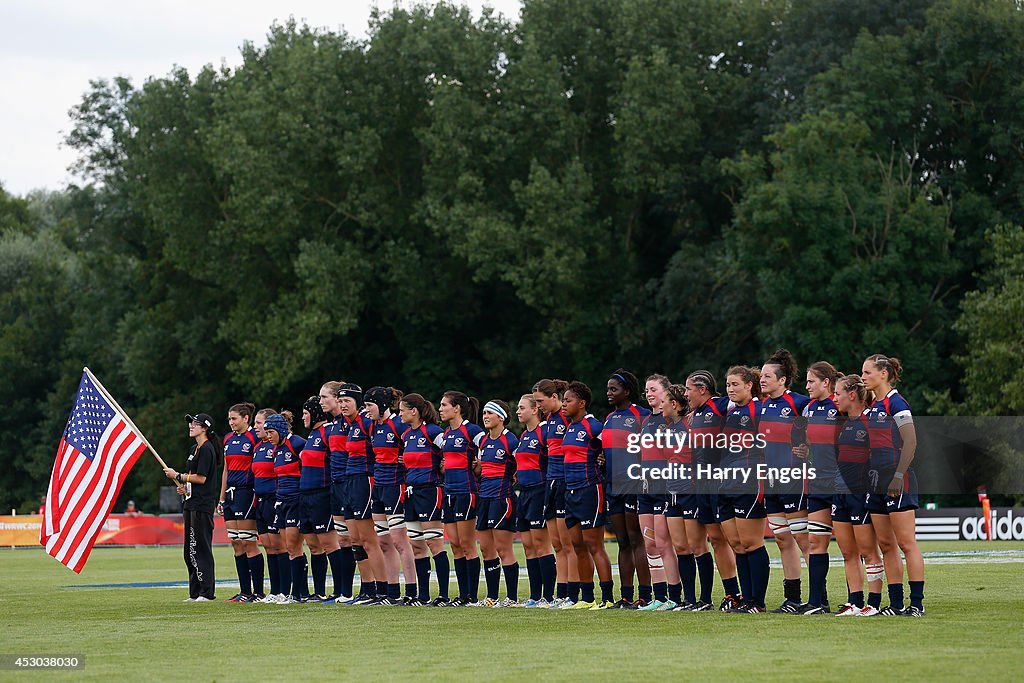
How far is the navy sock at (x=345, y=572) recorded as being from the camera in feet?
57.0

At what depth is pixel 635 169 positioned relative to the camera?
157ft

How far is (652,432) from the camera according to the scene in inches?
597

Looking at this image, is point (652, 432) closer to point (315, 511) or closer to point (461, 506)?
point (461, 506)

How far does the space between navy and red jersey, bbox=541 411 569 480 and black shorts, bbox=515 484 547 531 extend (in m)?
0.21

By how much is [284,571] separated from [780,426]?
669cm

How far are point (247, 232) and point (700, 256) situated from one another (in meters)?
14.7

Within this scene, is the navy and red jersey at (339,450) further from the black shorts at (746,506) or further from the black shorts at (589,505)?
the black shorts at (746,506)

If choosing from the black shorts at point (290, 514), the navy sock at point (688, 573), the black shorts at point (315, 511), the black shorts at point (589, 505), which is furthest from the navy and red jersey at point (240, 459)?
the navy sock at point (688, 573)

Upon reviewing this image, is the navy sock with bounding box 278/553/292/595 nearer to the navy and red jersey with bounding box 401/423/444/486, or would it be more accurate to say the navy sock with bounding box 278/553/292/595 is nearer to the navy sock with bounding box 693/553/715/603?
the navy and red jersey with bounding box 401/423/444/486

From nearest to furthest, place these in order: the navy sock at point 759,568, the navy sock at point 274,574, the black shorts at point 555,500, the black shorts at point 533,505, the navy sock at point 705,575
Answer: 1. the navy sock at point 759,568
2. the navy sock at point 705,575
3. the black shorts at point 555,500
4. the black shorts at point 533,505
5. the navy sock at point 274,574

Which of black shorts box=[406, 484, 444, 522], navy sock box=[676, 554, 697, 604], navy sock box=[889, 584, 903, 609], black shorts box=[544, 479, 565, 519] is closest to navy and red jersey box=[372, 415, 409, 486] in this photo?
black shorts box=[406, 484, 444, 522]

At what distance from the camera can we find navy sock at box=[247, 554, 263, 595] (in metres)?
18.0

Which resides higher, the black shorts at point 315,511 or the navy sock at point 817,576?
the black shorts at point 315,511

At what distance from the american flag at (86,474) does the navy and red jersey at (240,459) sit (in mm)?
1067
